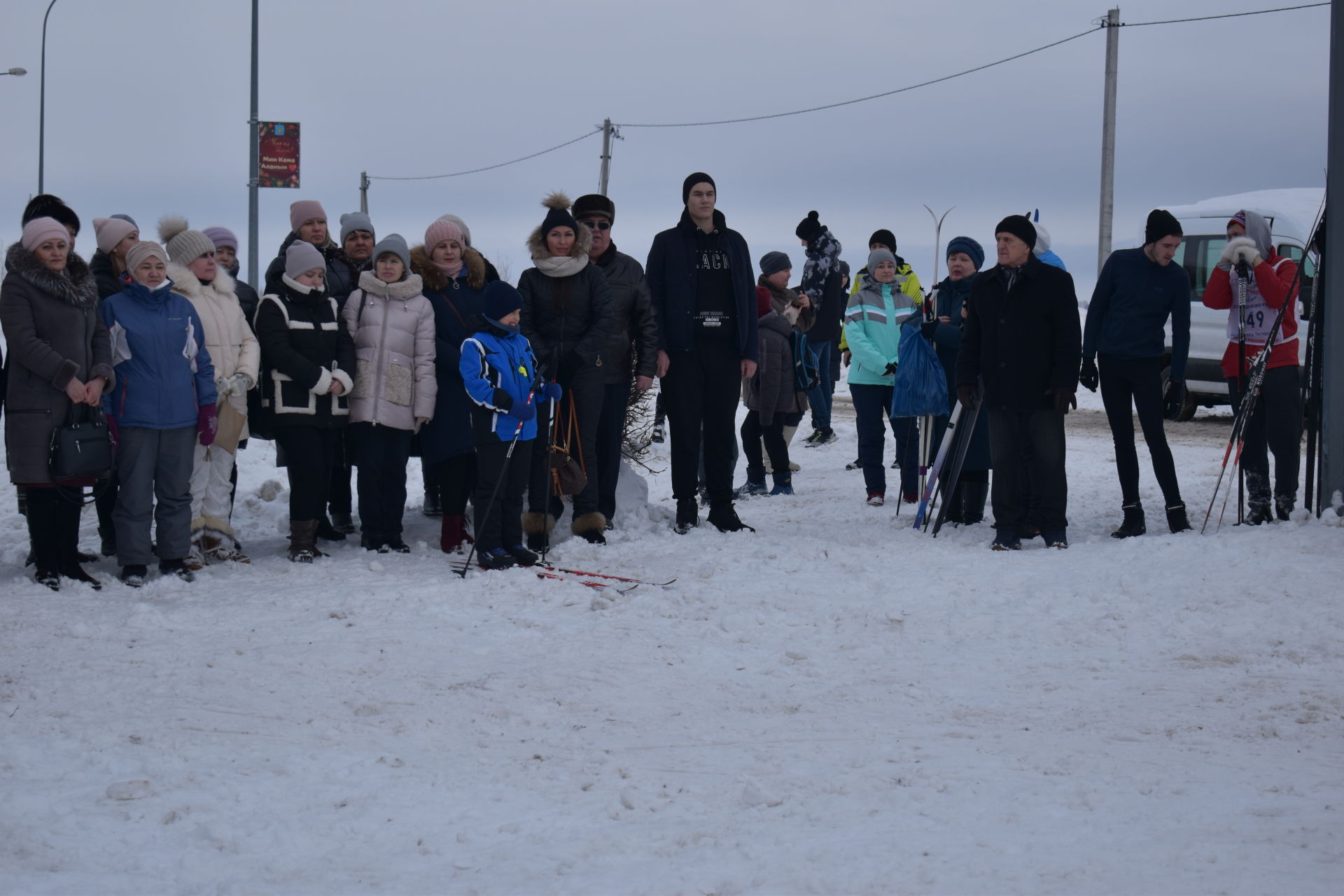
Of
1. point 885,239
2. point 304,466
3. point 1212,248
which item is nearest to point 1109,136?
point 1212,248

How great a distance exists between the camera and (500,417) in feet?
22.7

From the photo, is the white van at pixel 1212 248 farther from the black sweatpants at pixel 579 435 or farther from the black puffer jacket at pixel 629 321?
the black sweatpants at pixel 579 435

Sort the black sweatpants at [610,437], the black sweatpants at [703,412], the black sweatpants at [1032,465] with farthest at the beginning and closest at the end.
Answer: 1. the black sweatpants at [703,412]
2. the black sweatpants at [610,437]
3. the black sweatpants at [1032,465]

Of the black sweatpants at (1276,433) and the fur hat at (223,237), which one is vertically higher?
Result: the fur hat at (223,237)

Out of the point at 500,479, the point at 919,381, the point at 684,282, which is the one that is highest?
the point at 684,282

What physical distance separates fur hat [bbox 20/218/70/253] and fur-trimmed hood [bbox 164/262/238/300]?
0.58 metres

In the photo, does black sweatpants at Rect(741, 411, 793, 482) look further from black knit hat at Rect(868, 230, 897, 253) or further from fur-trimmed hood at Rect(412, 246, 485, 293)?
Result: fur-trimmed hood at Rect(412, 246, 485, 293)

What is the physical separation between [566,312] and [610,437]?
92 cm

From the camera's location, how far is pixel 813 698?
15.7 ft

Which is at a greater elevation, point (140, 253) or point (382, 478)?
point (140, 253)

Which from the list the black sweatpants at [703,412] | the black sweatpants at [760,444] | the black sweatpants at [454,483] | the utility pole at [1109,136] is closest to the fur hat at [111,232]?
the black sweatpants at [454,483]

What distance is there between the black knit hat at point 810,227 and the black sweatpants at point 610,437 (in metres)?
4.75

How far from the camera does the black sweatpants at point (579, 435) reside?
736 cm

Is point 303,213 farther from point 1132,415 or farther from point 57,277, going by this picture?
point 1132,415
